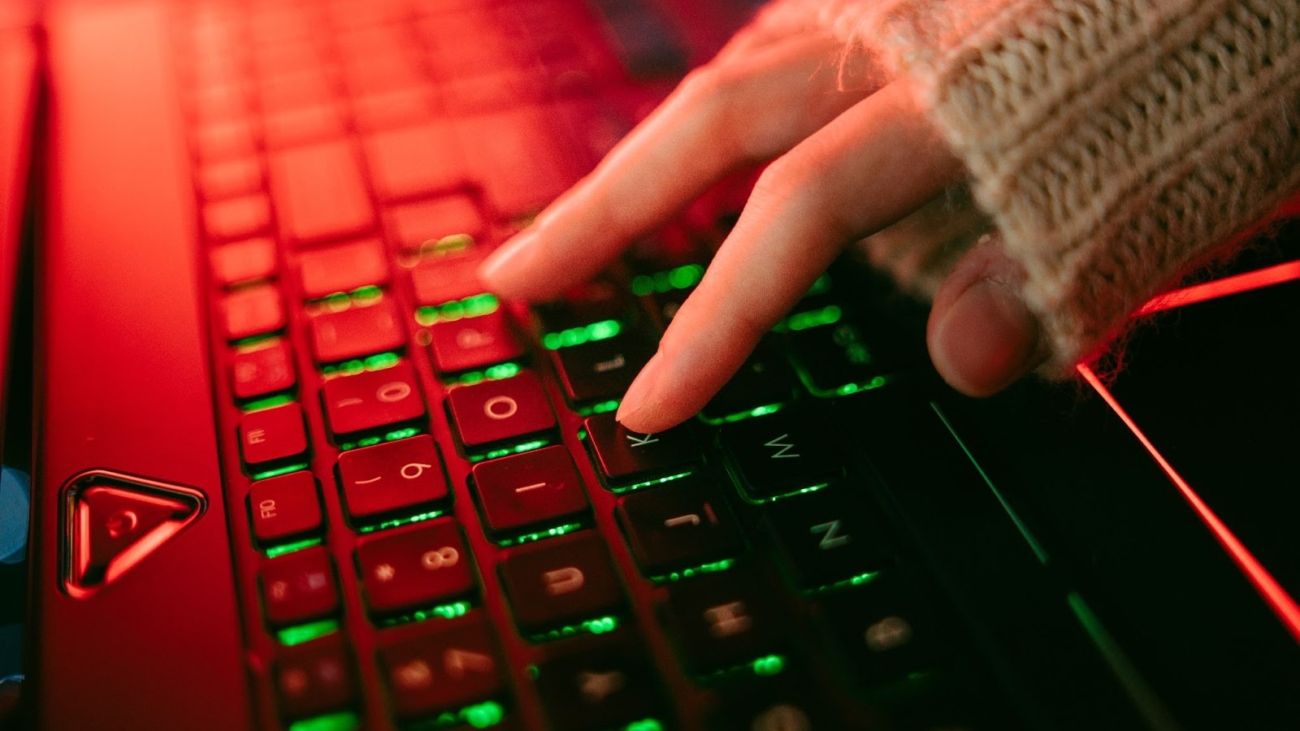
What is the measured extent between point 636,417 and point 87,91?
1.39ft

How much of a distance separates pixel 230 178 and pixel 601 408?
0.26m

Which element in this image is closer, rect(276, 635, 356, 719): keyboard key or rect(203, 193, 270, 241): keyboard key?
rect(276, 635, 356, 719): keyboard key

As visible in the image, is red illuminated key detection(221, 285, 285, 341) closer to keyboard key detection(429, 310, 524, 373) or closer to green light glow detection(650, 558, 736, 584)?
keyboard key detection(429, 310, 524, 373)

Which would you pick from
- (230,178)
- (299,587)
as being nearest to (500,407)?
(299,587)

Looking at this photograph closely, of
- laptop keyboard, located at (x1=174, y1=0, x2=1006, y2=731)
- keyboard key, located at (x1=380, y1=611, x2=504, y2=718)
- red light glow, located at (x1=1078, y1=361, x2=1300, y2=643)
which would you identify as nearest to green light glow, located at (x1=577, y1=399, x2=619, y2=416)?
laptop keyboard, located at (x1=174, y1=0, x2=1006, y2=731)

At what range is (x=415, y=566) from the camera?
323 mm

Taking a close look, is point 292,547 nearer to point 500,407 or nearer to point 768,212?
point 500,407

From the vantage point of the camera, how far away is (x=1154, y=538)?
1.12ft

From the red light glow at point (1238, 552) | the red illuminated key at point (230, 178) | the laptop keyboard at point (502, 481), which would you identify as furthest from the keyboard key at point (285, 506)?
the red light glow at point (1238, 552)

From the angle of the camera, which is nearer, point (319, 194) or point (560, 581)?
point (560, 581)

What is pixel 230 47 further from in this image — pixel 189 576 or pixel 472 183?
pixel 189 576

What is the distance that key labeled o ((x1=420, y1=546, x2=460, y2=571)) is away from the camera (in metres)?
0.32

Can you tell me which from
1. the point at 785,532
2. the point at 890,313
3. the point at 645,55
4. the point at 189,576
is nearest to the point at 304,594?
the point at 189,576

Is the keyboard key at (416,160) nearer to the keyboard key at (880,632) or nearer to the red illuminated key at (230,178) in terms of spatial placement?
the red illuminated key at (230,178)
